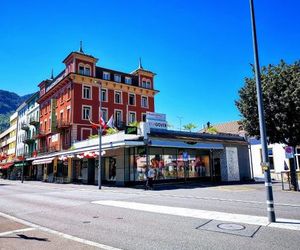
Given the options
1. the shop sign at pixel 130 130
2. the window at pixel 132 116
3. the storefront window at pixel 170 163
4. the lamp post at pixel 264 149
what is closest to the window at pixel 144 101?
the window at pixel 132 116

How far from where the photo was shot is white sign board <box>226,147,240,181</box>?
1159 inches

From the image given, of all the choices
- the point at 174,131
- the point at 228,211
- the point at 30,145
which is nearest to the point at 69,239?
the point at 228,211

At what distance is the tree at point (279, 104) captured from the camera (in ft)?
57.9

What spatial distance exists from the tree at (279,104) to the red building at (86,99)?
855 inches

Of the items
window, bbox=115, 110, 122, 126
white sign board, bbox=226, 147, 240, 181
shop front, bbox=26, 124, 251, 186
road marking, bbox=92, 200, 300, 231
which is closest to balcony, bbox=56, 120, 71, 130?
shop front, bbox=26, 124, 251, 186

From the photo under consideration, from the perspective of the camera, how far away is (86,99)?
41.2 m

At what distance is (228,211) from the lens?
10.3 meters

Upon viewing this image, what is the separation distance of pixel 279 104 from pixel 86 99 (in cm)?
2900

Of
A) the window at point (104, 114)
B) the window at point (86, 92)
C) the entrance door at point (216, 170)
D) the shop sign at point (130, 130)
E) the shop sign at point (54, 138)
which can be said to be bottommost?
the entrance door at point (216, 170)

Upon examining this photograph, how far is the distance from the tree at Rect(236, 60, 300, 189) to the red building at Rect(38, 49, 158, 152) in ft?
71.2

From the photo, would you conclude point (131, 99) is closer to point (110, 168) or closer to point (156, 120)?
point (110, 168)

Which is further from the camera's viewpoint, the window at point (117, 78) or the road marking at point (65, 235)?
the window at point (117, 78)

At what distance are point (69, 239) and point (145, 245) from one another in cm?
194

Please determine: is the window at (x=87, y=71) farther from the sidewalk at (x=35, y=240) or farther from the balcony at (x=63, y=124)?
the sidewalk at (x=35, y=240)
